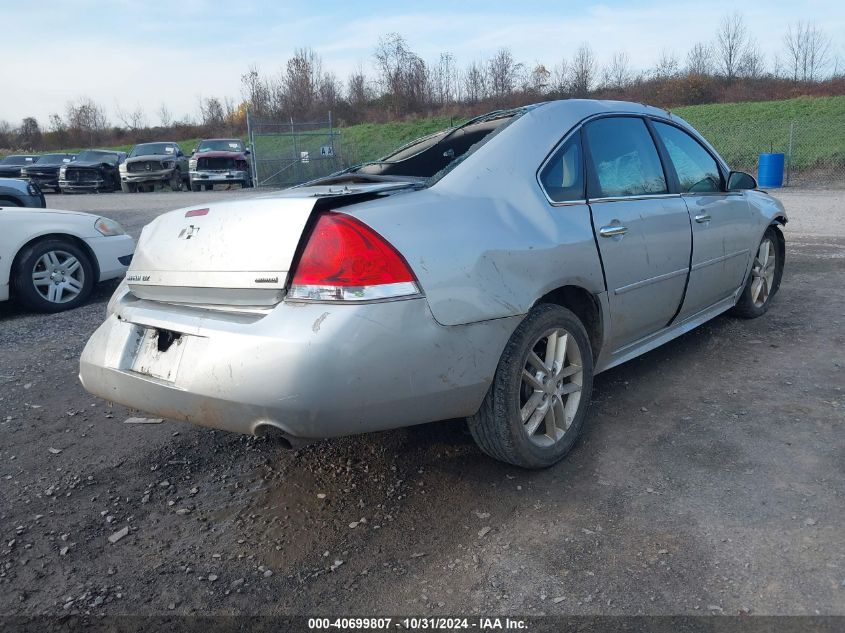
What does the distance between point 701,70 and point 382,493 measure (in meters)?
45.0

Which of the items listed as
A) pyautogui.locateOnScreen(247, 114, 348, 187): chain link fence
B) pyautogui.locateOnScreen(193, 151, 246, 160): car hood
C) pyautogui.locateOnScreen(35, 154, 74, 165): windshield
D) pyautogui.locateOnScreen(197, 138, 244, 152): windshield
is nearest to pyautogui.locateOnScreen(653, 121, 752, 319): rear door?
pyautogui.locateOnScreen(247, 114, 348, 187): chain link fence

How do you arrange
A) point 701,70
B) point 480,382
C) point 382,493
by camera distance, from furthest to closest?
point 701,70 → point 382,493 → point 480,382

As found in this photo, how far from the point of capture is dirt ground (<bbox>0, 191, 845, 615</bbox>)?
2.21 m

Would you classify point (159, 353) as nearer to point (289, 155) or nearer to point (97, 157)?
point (289, 155)

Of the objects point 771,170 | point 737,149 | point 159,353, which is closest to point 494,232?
point 159,353

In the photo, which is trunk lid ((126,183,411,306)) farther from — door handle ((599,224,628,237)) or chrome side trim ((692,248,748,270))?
chrome side trim ((692,248,748,270))

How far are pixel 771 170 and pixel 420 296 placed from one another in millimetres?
20097

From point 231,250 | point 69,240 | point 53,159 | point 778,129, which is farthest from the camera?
point 53,159

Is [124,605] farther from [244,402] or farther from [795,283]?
[795,283]

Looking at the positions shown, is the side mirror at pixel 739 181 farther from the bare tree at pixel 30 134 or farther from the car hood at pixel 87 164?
the bare tree at pixel 30 134

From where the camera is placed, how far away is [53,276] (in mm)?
6250

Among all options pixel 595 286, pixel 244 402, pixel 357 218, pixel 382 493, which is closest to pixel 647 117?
pixel 595 286

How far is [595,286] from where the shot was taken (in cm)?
313

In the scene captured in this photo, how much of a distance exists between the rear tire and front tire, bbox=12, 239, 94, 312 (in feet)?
18.7
